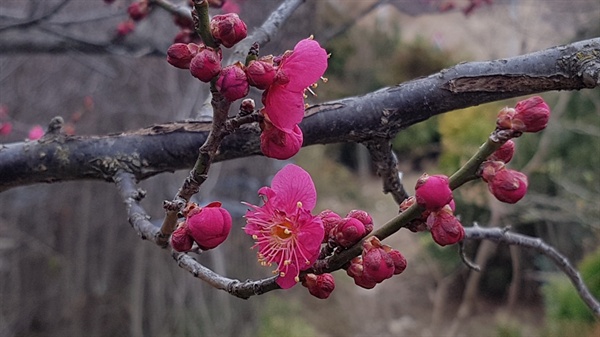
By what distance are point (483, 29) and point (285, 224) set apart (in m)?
6.83

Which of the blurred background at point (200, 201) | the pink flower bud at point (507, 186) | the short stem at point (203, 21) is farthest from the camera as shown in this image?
the blurred background at point (200, 201)

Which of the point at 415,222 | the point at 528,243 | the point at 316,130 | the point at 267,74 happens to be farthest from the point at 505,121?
the point at 528,243

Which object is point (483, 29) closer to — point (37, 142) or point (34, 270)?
point (34, 270)

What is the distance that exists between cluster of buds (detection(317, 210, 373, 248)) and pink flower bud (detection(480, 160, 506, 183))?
124mm

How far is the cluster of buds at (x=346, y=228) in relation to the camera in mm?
569

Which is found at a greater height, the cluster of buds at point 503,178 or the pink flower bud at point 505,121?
the pink flower bud at point 505,121

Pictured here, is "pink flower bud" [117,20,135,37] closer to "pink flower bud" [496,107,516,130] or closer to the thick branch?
the thick branch

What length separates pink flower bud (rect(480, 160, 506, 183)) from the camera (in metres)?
0.59

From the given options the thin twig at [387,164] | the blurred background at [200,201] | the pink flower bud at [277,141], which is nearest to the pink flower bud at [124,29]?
the blurred background at [200,201]

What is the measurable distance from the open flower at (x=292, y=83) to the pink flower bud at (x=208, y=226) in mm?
100

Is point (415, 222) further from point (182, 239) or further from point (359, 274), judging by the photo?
point (182, 239)

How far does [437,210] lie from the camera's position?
0.55 metres

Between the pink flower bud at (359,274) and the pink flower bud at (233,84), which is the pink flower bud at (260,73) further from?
the pink flower bud at (359,274)

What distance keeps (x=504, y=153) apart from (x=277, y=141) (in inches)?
9.5
